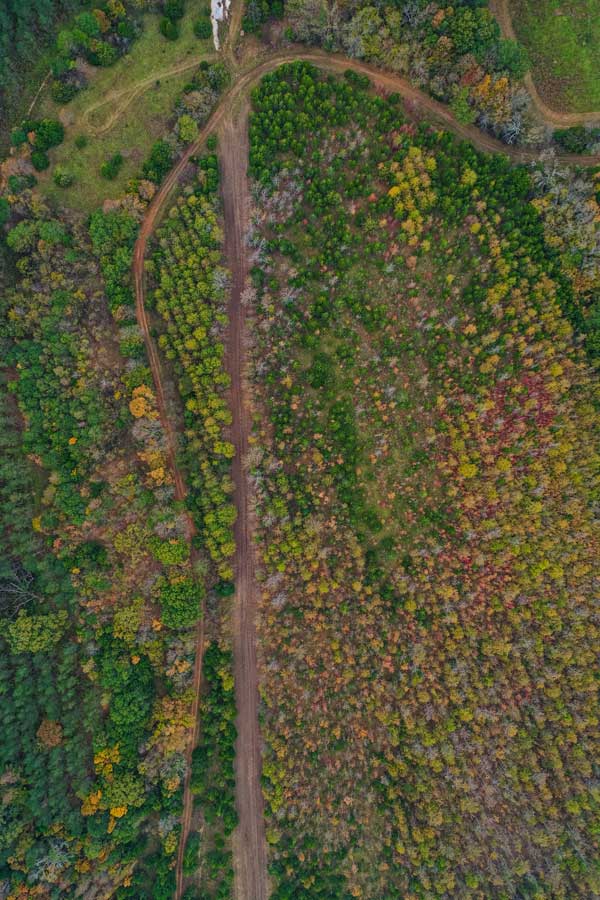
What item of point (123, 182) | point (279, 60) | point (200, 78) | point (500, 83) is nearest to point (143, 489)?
point (123, 182)

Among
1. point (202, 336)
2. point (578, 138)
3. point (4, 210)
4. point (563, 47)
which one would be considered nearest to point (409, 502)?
point (202, 336)

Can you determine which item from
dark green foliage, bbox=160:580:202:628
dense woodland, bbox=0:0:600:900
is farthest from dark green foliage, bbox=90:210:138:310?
dark green foliage, bbox=160:580:202:628


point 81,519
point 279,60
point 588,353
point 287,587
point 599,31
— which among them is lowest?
point 287,587

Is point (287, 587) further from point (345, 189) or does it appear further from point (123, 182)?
point (123, 182)

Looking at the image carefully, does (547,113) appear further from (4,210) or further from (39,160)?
(4,210)

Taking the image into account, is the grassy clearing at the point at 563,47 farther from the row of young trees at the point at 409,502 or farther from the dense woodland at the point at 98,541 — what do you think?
the dense woodland at the point at 98,541

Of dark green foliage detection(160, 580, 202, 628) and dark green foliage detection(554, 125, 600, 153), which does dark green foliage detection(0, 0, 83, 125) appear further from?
dark green foliage detection(160, 580, 202, 628)
